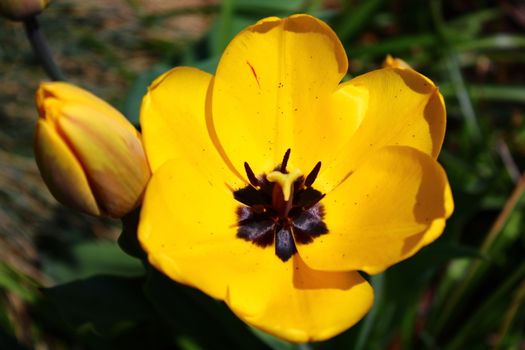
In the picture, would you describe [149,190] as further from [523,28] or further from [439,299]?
[523,28]

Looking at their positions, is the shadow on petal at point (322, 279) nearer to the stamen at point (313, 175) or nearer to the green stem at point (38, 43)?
the stamen at point (313, 175)

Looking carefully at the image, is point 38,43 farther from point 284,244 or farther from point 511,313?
point 511,313

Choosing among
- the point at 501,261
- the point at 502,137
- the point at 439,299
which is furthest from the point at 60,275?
the point at 502,137

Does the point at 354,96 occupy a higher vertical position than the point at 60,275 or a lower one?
higher

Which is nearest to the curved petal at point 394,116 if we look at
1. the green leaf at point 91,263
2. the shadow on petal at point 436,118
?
the shadow on petal at point 436,118

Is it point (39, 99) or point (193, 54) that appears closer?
point (39, 99)

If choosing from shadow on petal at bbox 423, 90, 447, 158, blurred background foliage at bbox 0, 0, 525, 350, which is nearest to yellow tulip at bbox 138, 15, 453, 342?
shadow on petal at bbox 423, 90, 447, 158

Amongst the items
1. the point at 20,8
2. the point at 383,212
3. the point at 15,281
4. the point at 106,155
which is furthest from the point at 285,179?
the point at 15,281

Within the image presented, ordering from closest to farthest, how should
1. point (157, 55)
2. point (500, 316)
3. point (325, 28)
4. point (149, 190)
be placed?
point (149, 190), point (325, 28), point (500, 316), point (157, 55)
